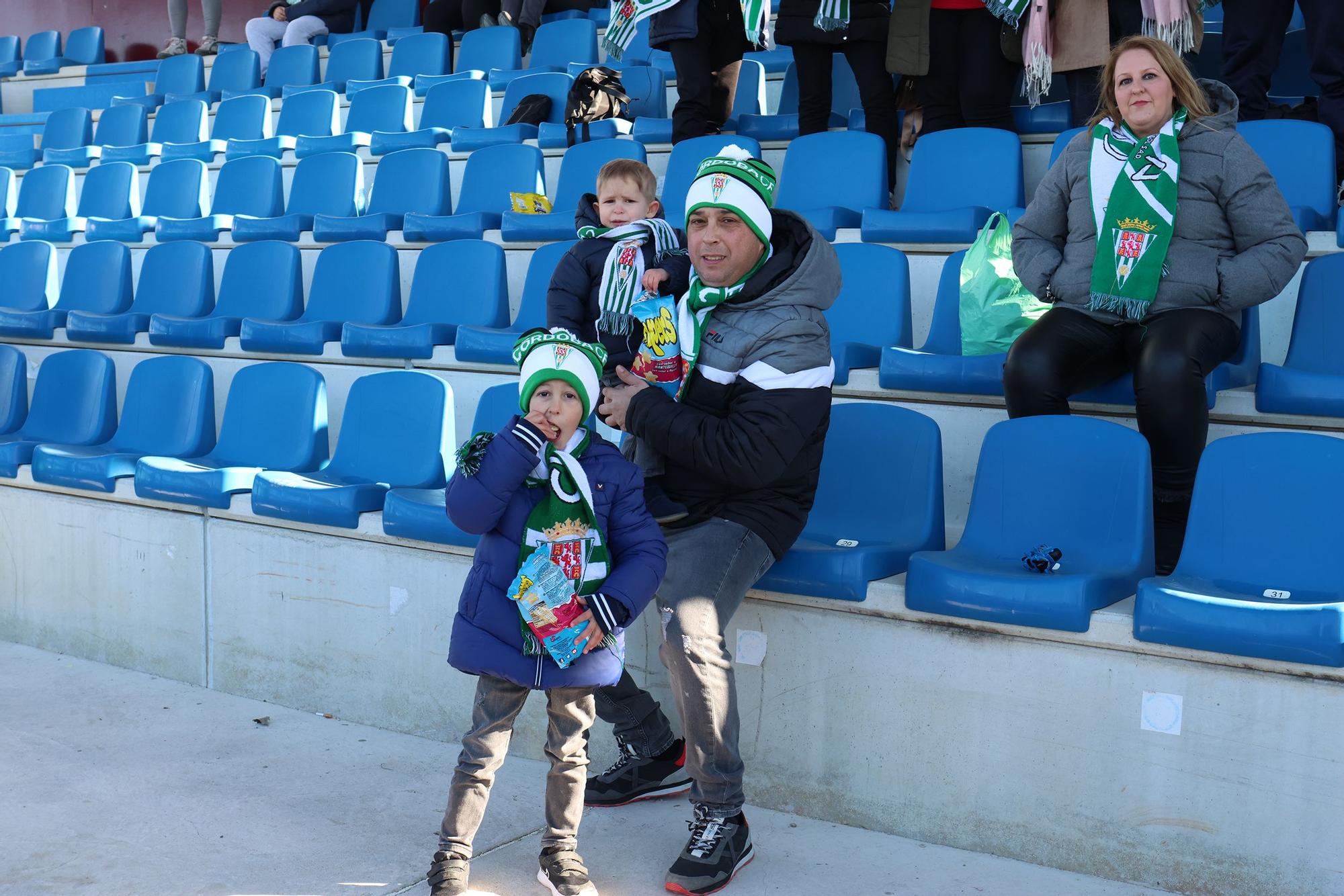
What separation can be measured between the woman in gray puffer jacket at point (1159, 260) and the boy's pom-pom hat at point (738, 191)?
2.22 ft

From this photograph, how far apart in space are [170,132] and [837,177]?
179 inches

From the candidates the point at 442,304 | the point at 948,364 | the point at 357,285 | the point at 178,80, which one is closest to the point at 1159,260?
the point at 948,364

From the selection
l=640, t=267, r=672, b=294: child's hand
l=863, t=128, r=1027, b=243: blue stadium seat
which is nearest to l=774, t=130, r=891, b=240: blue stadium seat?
l=863, t=128, r=1027, b=243: blue stadium seat

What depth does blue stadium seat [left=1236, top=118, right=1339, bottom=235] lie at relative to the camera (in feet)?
10.3

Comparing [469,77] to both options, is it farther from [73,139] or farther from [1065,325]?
[1065,325]

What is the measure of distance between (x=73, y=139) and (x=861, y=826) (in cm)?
678

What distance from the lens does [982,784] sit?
2.27m

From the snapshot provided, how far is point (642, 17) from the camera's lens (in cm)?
434

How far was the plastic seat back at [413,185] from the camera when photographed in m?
4.83

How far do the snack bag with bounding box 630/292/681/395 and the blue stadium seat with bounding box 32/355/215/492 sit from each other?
6.21 feet

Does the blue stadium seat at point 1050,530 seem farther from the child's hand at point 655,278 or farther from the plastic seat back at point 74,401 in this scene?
the plastic seat back at point 74,401

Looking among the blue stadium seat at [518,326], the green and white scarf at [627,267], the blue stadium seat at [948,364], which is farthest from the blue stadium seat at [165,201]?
A: the blue stadium seat at [948,364]

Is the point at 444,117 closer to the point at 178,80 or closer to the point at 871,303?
the point at 178,80

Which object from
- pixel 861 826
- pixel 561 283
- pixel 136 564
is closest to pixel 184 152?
pixel 136 564
